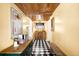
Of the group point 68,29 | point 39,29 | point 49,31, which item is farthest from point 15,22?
point 68,29

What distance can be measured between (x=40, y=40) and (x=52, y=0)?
60 centimetres

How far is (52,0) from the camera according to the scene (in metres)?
1.60

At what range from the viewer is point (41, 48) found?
1.71m

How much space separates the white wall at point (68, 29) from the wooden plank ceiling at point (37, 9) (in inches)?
3.4

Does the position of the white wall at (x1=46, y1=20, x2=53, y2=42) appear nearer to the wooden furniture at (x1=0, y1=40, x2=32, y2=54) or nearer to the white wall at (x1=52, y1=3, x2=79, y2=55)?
the white wall at (x1=52, y1=3, x2=79, y2=55)

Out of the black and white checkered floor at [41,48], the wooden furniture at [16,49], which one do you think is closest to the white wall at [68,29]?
the black and white checkered floor at [41,48]

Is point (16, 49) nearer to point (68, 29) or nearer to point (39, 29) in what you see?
point (39, 29)

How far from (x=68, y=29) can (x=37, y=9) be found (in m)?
0.52

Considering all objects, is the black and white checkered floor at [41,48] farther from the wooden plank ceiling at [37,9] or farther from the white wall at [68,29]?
the wooden plank ceiling at [37,9]

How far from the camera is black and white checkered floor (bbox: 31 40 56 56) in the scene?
1.66 meters

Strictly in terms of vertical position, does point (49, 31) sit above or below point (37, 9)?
below

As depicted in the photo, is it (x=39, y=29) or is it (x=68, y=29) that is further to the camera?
(x=39, y=29)

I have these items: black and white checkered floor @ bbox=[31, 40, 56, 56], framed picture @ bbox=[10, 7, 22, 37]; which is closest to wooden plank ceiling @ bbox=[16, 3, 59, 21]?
framed picture @ bbox=[10, 7, 22, 37]

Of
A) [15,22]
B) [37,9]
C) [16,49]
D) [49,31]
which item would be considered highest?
[37,9]
